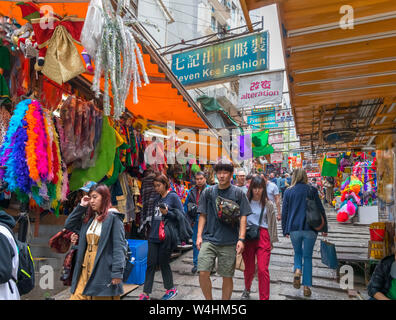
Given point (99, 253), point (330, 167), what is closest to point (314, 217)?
point (99, 253)

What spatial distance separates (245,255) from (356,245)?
539cm

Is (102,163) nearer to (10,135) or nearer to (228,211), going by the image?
(10,135)

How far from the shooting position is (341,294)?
14.9ft

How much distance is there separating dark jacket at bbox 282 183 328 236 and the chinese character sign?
4042 millimetres

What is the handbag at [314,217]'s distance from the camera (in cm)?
454

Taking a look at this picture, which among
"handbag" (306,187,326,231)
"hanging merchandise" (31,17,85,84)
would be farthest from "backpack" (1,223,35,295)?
"handbag" (306,187,326,231)

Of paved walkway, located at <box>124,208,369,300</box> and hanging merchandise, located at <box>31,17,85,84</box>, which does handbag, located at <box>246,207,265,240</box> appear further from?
hanging merchandise, located at <box>31,17,85,84</box>

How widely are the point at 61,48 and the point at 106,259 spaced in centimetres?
235

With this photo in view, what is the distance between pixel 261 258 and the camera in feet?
13.6

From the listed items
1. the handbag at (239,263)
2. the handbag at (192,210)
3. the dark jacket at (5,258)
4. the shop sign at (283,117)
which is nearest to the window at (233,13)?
the shop sign at (283,117)

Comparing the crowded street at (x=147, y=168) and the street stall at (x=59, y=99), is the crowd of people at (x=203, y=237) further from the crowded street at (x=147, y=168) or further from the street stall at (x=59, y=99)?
the street stall at (x=59, y=99)

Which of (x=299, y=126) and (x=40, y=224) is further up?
(x=299, y=126)

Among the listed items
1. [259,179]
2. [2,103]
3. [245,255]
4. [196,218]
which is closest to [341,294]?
[245,255]
